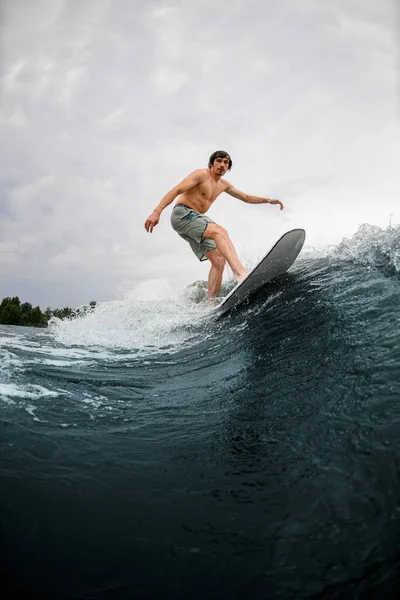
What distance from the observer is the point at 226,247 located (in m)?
5.05

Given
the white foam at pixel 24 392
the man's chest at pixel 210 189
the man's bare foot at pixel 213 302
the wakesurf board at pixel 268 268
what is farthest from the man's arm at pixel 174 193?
the white foam at pixel 24 392

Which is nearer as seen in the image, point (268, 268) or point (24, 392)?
point (24, 392)

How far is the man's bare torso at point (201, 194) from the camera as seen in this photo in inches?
211

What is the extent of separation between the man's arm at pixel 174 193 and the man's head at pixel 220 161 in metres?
0.18

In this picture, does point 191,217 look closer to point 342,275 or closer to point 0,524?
point 342,275

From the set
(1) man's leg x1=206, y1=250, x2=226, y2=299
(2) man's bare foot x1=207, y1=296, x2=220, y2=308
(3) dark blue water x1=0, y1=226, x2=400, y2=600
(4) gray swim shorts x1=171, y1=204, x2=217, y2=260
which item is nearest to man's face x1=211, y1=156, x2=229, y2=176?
(4) gray swim shorts x1=171, y1=204, x2=217, y2=260

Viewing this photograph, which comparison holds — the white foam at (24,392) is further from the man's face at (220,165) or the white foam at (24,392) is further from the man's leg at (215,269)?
the man's face at (220,165)

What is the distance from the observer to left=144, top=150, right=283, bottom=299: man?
500 centimetres

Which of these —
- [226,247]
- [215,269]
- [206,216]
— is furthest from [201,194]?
[215,269]

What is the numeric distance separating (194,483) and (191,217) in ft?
13.7

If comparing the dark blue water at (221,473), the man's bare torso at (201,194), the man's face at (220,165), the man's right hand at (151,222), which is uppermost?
the man's face at (220,165)

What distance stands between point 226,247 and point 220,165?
1090 mm

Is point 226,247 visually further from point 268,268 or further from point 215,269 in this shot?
point 215,269

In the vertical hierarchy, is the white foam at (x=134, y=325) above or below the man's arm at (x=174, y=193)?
below
